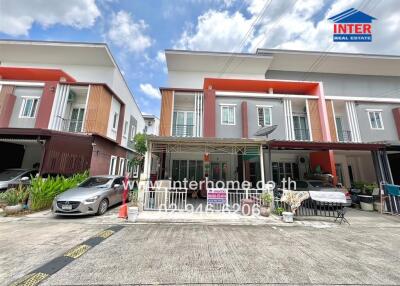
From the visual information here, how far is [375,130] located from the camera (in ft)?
45.1

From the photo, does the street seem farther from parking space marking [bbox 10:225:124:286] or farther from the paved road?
parking space marking [bbox 10:225:124:286]

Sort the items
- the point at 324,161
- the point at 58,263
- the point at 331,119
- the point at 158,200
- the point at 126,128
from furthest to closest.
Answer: the point at 126,128, the point at 331,119, the point at 324,161, the point at 158,200, the point at 58,263

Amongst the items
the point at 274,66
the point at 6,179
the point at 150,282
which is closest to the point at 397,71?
the point at 274,66

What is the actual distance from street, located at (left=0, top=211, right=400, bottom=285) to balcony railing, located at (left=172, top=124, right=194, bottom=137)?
8.11 metres

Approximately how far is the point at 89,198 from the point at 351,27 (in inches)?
546

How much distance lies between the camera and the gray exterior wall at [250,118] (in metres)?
13.1

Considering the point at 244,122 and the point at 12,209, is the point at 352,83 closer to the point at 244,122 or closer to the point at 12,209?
the point at 244,122

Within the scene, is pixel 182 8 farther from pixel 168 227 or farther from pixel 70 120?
pixel 70 120

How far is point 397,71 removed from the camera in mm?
18422

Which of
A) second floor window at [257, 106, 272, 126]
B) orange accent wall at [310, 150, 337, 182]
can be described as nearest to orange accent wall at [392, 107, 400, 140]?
orange accent wall at [310, 150, 337, 182]

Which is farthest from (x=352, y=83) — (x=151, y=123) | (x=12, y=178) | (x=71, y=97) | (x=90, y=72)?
(x=12, y=178)

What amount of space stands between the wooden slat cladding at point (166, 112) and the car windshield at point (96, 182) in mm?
5184

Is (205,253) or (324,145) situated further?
(324,145)

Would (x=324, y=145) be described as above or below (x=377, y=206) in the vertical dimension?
above
